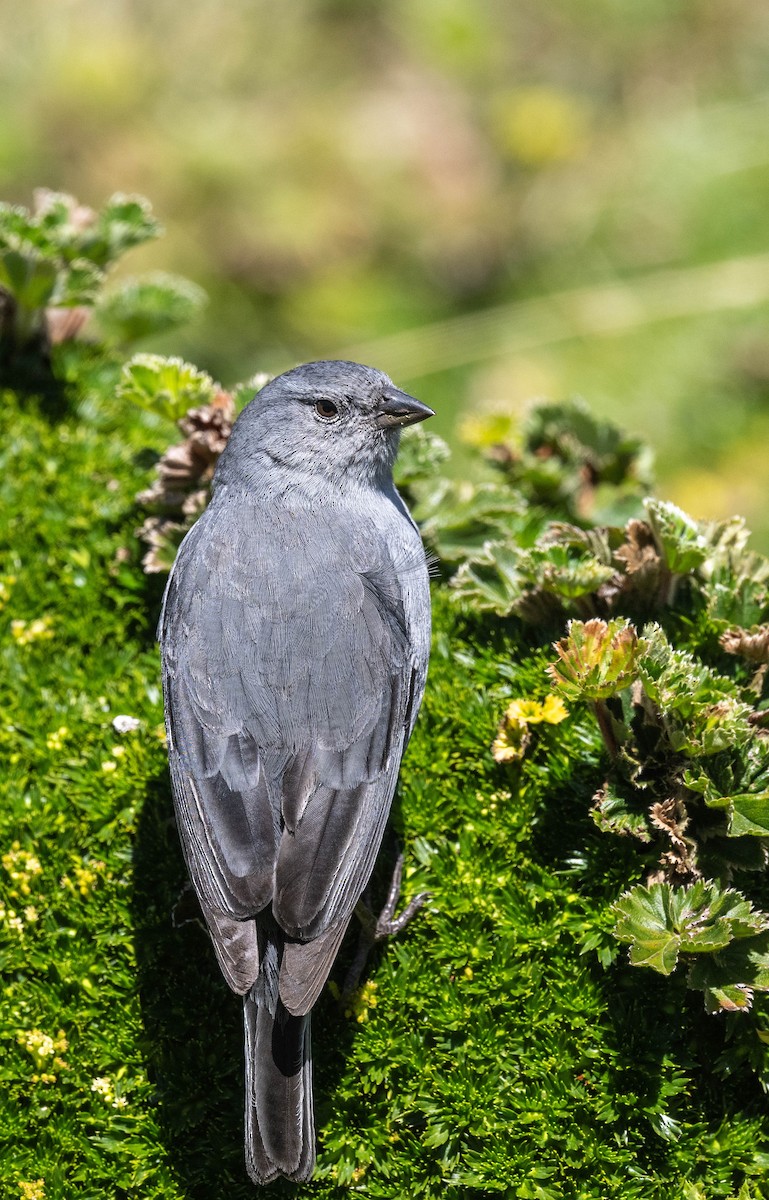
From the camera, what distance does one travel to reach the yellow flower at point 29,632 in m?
4.61

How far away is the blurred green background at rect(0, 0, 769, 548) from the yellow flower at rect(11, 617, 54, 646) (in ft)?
12.5

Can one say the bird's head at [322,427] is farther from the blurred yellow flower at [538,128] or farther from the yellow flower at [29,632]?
the blurred yellow flower at [538,128]

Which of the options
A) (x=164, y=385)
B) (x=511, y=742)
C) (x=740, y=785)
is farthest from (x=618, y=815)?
(x=164, y=385)

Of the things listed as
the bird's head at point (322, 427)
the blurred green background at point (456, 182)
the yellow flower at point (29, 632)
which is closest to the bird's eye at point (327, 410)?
the bird's head at point (322, 427)

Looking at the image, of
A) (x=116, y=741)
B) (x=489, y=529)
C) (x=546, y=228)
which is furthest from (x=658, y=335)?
(x=116, y=741)

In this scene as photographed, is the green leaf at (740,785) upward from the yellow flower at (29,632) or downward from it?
downward

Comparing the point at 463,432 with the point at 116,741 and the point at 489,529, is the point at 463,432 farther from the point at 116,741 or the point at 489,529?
the point at 116,741

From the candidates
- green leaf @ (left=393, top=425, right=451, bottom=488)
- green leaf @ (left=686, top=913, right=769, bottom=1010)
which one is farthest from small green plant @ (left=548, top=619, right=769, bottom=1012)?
green leaf @ (left=393, top=425, right=451, bottom=488)

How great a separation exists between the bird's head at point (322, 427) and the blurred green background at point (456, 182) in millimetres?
3624

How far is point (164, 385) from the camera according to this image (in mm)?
4832

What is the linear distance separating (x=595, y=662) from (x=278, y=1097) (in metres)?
1.50

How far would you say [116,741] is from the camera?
14.1ft

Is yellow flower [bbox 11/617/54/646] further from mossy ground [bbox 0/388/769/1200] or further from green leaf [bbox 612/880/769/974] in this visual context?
green leaf [bbox 612/880/769/974]

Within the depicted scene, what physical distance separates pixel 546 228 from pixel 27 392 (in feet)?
17.4
